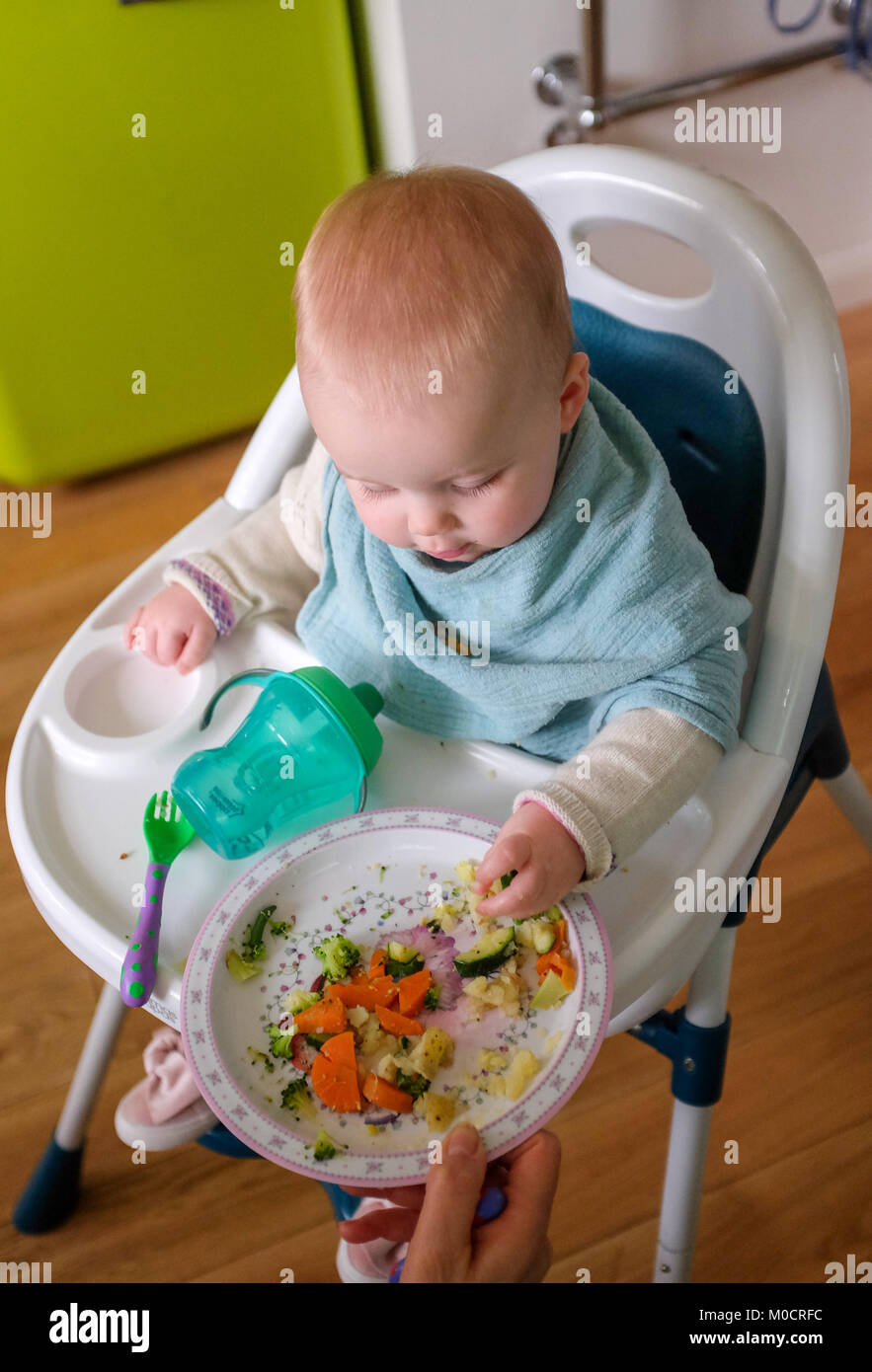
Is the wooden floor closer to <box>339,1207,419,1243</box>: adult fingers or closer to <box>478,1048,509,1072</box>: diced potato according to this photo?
<box>339,1207,419,1243</box>: adult fingers

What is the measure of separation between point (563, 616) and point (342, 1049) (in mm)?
293

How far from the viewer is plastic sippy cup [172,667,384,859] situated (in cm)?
67

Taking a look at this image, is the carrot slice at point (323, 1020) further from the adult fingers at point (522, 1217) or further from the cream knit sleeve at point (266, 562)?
the cream knit sleeve at point (266, 562)

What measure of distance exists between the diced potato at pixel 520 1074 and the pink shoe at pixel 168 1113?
404 millimetres

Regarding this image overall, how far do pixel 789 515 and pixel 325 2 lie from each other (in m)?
1.29

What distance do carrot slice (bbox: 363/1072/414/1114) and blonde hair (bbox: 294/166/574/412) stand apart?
1.12 ft

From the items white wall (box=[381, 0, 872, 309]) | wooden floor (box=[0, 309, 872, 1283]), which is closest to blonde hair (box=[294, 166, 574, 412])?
wooden floor (box=[0, 309, 872, 1283])

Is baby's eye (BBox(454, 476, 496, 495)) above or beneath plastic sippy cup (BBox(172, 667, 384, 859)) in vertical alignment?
above

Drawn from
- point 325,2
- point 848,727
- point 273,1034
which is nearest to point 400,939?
point 273,1034

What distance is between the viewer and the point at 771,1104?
1.11m

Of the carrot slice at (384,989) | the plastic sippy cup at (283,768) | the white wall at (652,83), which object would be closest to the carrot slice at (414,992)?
the carrot slice at (384,989)

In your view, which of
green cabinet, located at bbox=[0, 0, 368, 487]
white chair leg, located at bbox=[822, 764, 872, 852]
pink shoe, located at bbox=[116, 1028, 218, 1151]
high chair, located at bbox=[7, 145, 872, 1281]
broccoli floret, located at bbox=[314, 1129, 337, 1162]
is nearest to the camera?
broccoli floret, located at bbox=[314, 1129, 337, 1162]

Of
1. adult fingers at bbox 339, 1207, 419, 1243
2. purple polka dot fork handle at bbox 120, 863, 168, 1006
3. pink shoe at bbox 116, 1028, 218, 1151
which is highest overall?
purple polka dot fork handle at bbox 120, 863, 168, 1006

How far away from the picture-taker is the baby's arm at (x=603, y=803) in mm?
602
